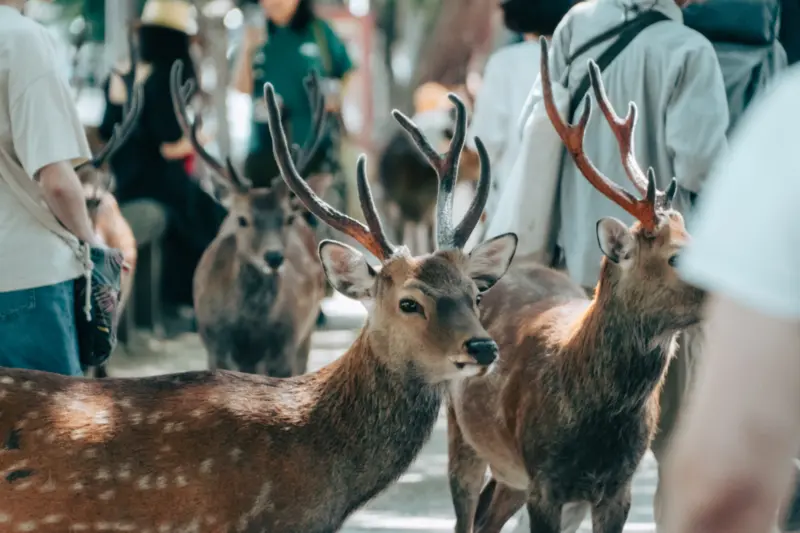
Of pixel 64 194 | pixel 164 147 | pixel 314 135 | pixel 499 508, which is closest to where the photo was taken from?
pixel 64 194

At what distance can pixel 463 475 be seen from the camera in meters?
6.14

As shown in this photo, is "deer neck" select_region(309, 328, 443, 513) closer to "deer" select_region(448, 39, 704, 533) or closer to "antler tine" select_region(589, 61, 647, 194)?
"deer" select_region(448, 39, 704, 533)

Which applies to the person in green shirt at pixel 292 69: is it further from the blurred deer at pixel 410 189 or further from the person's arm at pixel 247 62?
the blurred deer at pixel 410 189

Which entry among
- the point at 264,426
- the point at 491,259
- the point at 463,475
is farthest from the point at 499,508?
the point at 264,426

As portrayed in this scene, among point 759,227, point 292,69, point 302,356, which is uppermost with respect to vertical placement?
point 759,227

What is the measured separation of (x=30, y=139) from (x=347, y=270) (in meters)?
1.03

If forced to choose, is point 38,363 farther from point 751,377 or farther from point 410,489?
point 751,377

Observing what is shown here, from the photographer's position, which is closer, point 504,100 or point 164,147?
point 504,100

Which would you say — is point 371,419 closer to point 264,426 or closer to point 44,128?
point 264,426

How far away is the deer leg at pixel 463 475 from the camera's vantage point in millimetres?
6117

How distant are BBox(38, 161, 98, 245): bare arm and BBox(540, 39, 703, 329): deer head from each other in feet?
5.33

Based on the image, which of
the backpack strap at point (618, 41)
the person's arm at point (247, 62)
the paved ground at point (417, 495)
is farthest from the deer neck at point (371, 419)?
the person's arm at point (247, 62)

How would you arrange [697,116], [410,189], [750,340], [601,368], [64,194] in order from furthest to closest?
1. [410,189]
2. [697,116]
3. [601,368]
4. [64,194]
5. [750,340]

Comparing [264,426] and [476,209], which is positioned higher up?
[476,209]
